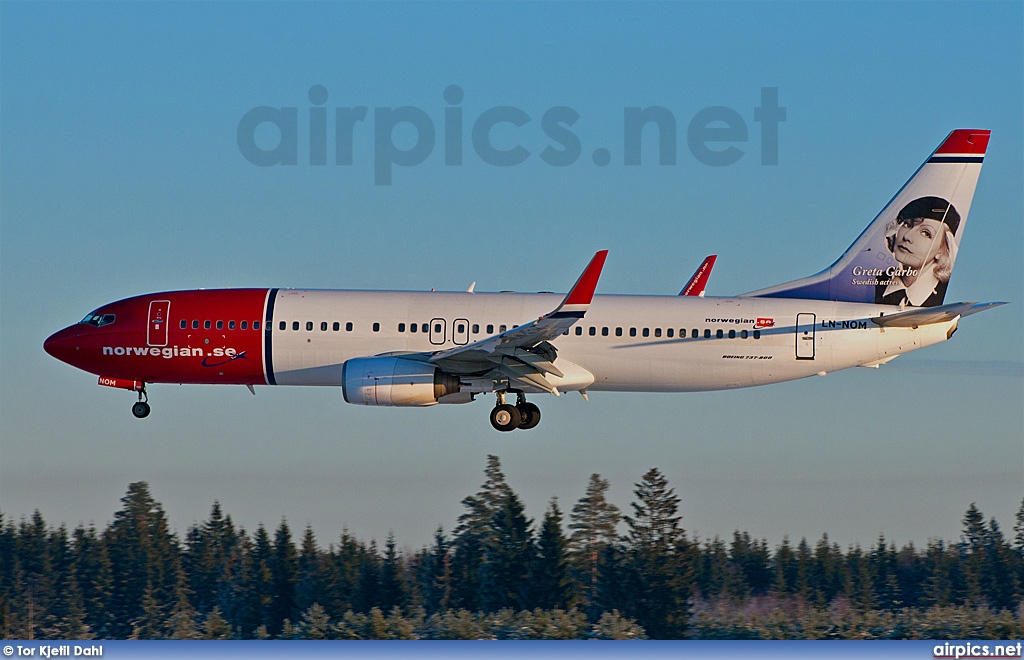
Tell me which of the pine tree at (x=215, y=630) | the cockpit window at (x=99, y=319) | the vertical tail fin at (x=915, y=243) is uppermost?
the vertical tail fin at (x=915, y=243)

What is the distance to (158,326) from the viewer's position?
45.0 metres

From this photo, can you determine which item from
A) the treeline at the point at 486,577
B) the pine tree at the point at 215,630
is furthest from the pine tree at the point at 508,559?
the pine tree at the point at 215,630

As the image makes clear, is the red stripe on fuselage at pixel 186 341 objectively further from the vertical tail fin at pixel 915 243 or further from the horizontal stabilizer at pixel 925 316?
the horizontal stabilizer at pixel 925 316

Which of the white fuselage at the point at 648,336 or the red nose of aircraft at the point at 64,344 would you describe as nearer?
the white fuselage at the point at 648,336

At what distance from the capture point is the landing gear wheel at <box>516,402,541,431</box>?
148ft

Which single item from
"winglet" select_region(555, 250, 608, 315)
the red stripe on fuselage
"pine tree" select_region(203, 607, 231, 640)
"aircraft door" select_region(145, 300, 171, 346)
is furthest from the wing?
"pine tree" select_region(203, 607, 231, 640)

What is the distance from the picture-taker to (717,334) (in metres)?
43.7

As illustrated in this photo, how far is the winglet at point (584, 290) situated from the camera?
128ft

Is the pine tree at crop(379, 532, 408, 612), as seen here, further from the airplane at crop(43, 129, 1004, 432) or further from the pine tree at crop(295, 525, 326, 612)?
the airplane at crop(43, 129, 1004, 432)

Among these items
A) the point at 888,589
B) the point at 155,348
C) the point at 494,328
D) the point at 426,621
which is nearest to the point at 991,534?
the point at 888,589

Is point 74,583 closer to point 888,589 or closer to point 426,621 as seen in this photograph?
point 426,621

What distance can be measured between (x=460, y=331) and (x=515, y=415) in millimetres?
3374

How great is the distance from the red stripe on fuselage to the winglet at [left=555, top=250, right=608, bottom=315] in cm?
1075

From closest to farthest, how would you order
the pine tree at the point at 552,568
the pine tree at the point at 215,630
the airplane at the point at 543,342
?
1. the airplane at the point at 543,342
2. the pine tree at the point at 215,630
3. the pine tree at the point at 552,568
